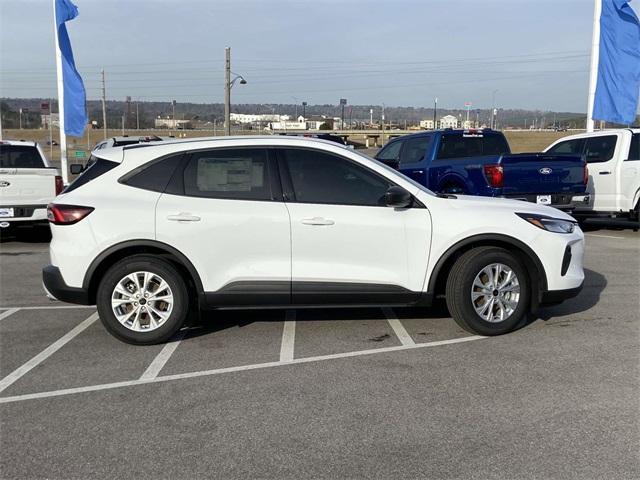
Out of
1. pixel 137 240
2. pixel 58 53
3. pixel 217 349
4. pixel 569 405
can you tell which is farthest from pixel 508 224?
pixel 58 53

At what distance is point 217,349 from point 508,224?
111 inches

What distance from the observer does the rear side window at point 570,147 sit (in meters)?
13.0

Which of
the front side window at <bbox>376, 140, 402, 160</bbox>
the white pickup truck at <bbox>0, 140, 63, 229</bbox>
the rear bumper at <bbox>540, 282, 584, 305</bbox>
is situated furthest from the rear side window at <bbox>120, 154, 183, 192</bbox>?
the front side window at <bbox>376, 140, 402, 160</bbox>

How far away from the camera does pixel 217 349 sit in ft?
17.9

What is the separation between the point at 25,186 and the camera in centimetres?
1065

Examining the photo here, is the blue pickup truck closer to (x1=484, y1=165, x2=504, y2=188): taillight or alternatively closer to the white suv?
(x1=484, y1=165, x2=504, y2=188): taillight

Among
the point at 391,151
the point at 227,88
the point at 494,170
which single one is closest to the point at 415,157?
the point at 391,151

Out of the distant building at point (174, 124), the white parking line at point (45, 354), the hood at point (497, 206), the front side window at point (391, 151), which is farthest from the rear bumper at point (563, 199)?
the distant building at point (174, 124)

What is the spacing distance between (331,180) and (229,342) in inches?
68.1

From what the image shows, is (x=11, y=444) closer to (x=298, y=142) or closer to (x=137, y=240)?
(x=137, y=240)

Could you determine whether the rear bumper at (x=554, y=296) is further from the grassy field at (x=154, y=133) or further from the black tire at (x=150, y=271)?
the grassy field at (x=154, y=133)

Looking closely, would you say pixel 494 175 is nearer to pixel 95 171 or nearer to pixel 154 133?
pixel 95 171

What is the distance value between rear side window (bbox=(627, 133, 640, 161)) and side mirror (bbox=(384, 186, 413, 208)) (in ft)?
27.8

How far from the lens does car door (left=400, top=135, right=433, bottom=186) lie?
39.7ft
